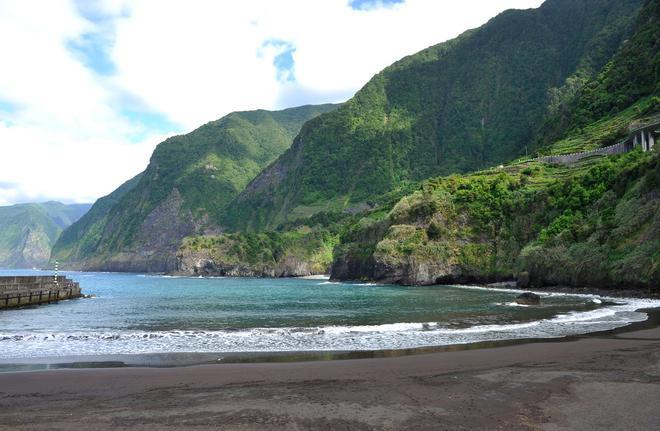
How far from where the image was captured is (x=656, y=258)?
51438 millimetres

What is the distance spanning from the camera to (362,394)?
14.9m

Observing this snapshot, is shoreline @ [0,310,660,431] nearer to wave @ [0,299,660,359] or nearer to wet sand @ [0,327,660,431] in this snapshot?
wet sand @ [0,327,660,431]

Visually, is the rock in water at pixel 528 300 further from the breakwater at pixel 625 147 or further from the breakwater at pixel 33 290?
the breakwater at pixel 33 290

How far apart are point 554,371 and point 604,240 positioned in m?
55.3

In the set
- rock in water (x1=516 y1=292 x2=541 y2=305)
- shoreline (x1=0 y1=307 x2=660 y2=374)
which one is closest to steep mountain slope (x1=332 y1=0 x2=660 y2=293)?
rock in water (x1=516 y1=292 x2=541 y2=305)

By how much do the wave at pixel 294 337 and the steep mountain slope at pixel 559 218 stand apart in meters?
29.5

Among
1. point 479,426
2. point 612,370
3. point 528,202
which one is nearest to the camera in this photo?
point 479,426

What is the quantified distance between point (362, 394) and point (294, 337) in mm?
14264

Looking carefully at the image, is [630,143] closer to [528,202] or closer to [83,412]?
[528,202]

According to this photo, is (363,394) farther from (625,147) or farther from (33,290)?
(625,147)

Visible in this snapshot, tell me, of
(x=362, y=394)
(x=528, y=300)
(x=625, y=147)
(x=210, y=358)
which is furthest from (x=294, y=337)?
(x=625, y=147)

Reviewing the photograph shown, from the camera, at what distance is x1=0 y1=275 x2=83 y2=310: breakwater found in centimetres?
5651

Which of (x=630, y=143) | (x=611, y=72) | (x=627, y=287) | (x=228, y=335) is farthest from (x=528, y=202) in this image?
(x=611, y=72)

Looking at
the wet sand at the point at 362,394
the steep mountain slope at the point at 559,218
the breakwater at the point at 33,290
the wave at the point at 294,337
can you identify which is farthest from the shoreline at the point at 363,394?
the breakwater at the point at 33,290
